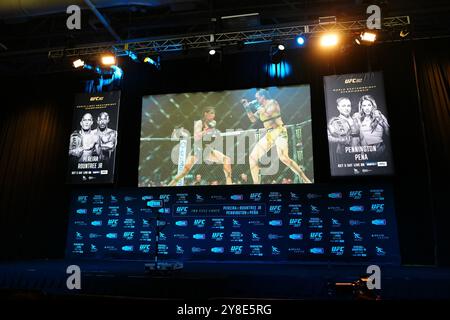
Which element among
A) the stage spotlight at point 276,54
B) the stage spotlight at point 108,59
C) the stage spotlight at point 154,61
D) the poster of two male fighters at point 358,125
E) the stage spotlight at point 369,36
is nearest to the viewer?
the stage spotlight at point 369,36

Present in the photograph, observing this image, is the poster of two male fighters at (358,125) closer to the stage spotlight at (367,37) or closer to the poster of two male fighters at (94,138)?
the stage spotlight at (367,37)

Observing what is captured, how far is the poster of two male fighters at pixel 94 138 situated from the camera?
21.4 ft

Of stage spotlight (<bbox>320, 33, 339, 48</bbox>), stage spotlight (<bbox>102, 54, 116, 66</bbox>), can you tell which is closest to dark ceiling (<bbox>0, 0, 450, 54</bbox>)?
stage spotlight (<bbox>320, 33, 339, 48</bbox>)

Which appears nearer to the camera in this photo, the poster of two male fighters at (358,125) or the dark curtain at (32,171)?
the poster of two male fighters at (358,125)

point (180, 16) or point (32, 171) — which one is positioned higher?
point (180, 16)

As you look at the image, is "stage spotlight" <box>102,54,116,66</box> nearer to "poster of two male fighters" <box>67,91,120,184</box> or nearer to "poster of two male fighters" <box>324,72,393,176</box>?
"poster of two male fighters" <box>67,91,120,184</box>

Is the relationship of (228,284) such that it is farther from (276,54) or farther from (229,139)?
(276,54)

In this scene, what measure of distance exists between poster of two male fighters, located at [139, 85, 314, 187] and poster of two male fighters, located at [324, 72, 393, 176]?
1.47 ft

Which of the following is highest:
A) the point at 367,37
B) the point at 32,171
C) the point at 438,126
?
the point at 367,37

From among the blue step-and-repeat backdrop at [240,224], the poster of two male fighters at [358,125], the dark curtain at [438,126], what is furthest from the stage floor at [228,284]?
the poster of two male fighters at [358,125]

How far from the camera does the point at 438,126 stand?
19.0ft

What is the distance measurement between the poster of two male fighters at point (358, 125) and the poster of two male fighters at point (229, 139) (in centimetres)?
45

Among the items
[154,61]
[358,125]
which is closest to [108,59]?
[154,61]

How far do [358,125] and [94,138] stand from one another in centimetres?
527
